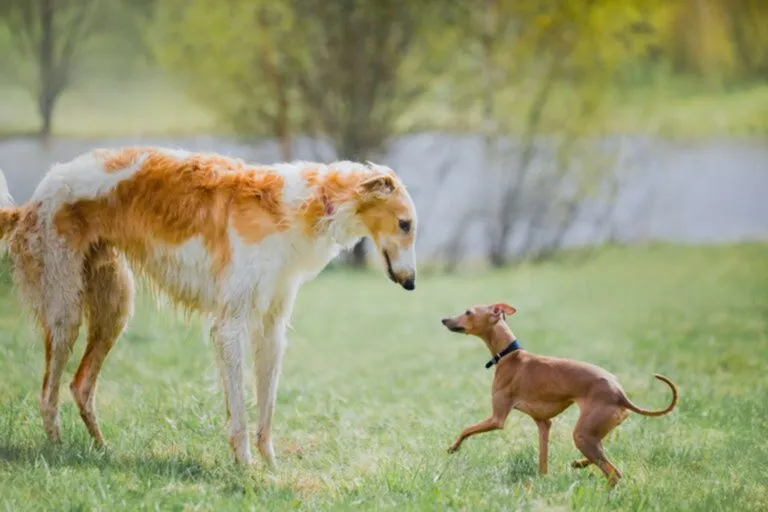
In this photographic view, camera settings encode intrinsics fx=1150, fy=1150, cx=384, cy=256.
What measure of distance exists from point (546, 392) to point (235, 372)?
1.11 metres

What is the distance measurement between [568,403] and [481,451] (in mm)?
627

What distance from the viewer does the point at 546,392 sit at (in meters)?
3.87

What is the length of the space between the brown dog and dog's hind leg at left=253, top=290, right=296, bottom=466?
24.3 inches

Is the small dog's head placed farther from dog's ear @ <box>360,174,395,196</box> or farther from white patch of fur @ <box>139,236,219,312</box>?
white patch of fur @ <box>139,236,219,312</box>

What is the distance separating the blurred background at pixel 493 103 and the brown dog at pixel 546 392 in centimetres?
679

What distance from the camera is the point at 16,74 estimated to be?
9828 millimetres

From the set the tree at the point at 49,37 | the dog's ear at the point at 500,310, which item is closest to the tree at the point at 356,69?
the tree at the point at 49,37

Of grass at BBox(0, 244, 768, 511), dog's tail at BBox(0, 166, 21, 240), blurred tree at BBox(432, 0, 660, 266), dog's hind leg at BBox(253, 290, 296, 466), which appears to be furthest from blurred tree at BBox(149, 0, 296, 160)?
dog's hind leg at BBox(253, 290, 296, 466)

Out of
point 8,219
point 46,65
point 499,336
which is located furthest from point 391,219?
point 46,65

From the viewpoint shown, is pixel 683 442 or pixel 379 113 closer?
pixel 683 442

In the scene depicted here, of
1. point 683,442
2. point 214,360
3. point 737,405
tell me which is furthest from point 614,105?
point 214,360

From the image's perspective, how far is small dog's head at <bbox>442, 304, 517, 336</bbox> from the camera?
4129 mm

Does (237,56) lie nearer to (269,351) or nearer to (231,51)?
(231,51)

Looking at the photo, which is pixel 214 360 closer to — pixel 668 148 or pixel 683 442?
pixel 683 442
